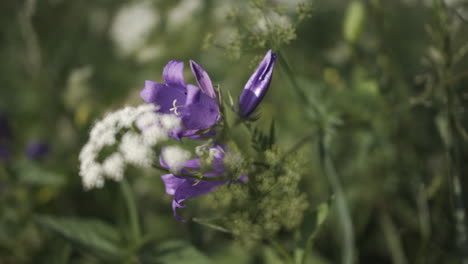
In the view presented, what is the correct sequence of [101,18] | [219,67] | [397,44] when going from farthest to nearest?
[101,18] < [219,67] < [397,44]

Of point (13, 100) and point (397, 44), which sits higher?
point (13, 100)

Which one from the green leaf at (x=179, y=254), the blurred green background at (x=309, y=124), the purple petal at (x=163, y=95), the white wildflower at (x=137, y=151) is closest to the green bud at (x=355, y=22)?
the blurred green background at (x=309, y=124)

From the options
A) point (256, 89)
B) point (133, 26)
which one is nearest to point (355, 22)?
point (256, 89)

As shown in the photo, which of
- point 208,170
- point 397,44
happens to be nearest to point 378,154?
point 397,44

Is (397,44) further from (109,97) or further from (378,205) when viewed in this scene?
(109,97)

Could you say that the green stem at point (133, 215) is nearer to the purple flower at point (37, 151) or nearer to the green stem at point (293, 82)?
the green stem at point (293, 82)
